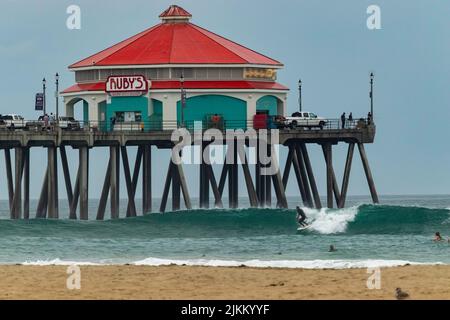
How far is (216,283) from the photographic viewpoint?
46000 millimetres

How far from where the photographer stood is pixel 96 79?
274 ft

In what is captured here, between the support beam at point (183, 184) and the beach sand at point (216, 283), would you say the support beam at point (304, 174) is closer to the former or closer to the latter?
the support beam at point (183, 184)

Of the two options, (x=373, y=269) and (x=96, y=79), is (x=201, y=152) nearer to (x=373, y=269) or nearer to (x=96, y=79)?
(x=96, y=79)

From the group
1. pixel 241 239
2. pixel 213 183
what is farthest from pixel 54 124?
pixel 241 239

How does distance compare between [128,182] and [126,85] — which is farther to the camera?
[128,182]

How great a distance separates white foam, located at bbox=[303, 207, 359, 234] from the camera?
76250 mm

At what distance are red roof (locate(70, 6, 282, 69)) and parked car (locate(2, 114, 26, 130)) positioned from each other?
3673 millimetres

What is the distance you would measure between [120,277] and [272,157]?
34.8 metres

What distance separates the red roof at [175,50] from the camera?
270ft

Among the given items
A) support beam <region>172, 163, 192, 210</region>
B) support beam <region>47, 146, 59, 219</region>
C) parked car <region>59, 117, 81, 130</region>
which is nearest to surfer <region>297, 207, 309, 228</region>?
support beam <region>172, 163, 192, 210</region>

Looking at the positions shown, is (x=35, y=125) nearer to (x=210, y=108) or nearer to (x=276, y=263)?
(x=210, y=108)

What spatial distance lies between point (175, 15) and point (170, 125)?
288 inches

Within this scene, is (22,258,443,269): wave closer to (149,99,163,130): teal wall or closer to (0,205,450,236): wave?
(0,205,450,236): wave
